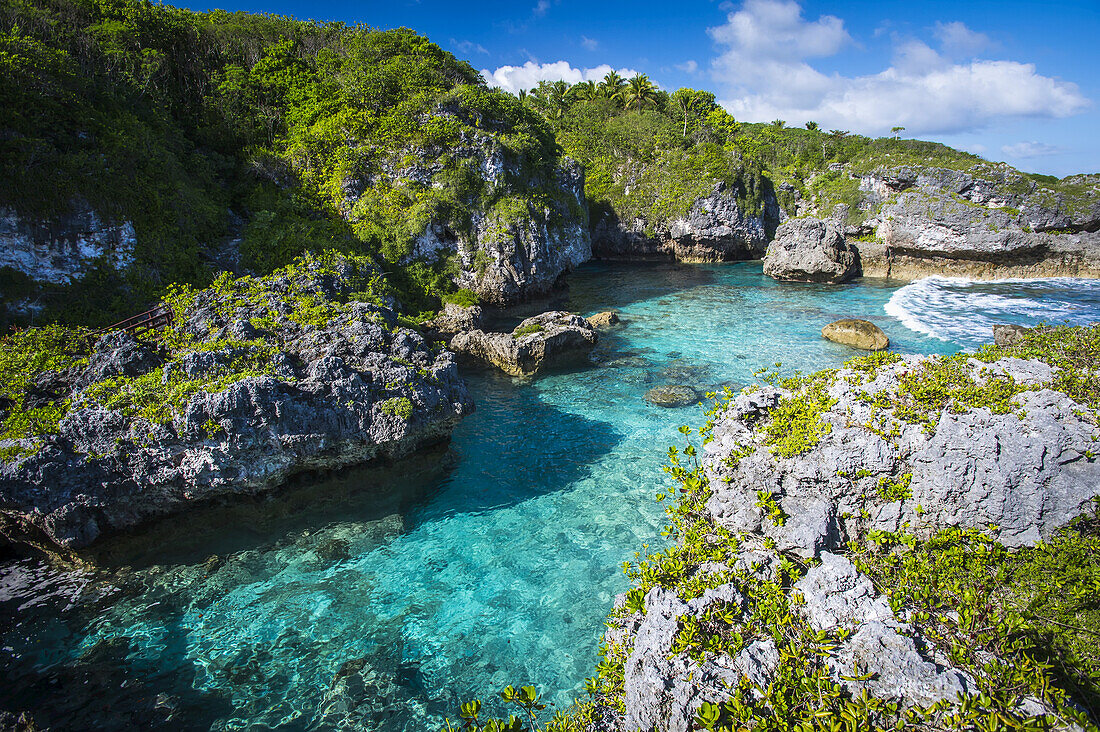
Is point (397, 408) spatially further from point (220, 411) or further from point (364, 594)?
point (364, 594)

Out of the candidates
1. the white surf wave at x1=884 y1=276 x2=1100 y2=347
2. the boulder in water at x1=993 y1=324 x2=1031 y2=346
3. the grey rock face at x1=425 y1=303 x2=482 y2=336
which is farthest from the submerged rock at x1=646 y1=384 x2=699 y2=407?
the white surf wave at x1=884 y1=276 x2=1100 y2=347

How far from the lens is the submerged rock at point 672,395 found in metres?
19.2

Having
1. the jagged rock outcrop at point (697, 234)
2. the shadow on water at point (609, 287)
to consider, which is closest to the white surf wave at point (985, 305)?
the shadow on water at point (609, 287)

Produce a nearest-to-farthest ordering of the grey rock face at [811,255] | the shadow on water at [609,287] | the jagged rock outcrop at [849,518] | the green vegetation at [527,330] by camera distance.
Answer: the jagged rock outcrop at [849,518] < the green vegetation at [527,330] < the shadow on water at [609,287] < the grey rock face at [811,255]

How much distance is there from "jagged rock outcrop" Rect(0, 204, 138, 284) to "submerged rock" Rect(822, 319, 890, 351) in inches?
1255

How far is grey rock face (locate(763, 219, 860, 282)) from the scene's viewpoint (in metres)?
41.1

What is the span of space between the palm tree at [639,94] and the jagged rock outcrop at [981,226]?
1333 inches

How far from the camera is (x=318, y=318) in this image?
15.6 meters

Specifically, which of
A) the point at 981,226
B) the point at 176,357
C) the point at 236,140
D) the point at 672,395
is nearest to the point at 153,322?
the point at 176,357

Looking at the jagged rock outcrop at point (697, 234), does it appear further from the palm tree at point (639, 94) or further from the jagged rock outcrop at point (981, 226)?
the palm tree at point (639, 94)

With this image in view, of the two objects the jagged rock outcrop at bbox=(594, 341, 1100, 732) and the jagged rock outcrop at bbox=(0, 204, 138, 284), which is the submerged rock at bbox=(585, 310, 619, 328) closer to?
the jagged rock outcrop at bbox=(594, 341, 1100, 732)

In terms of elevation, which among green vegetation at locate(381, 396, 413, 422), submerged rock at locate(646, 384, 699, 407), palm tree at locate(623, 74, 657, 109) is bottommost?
submerged rock at locate(646, 384, 699, 407)

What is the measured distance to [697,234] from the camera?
A: 52625 millimetres

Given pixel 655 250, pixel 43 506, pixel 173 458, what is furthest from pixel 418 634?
pixel 655 250
